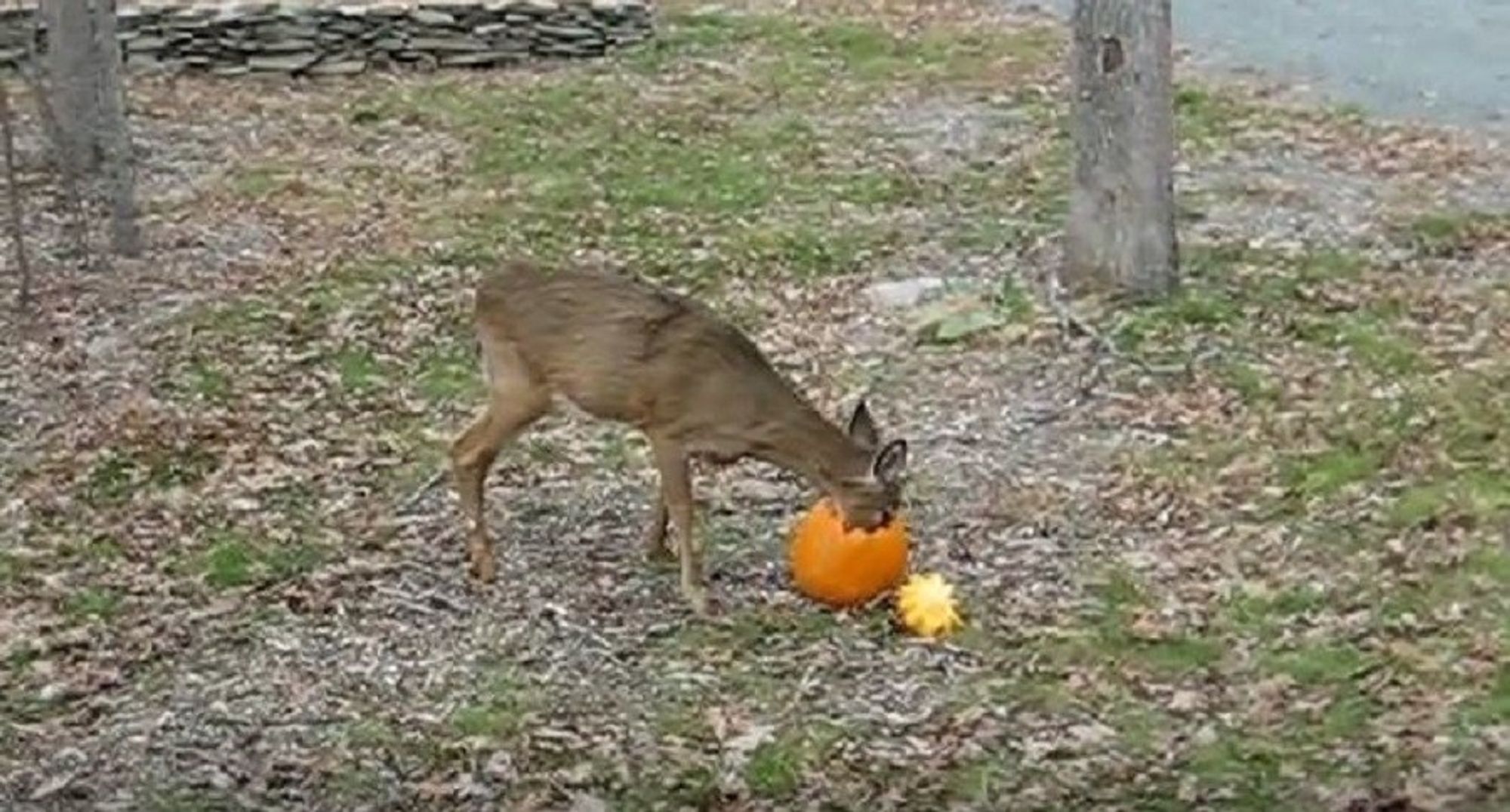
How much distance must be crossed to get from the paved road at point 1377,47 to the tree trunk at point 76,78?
20.8 ft

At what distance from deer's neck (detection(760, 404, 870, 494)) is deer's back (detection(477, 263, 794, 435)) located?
6 centimetres

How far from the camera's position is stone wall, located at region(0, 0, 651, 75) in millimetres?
16234

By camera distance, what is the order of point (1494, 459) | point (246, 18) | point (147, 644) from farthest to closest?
point (246, 18) < point (1494, 459) < point (147, 644)

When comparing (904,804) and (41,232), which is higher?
(904,804)

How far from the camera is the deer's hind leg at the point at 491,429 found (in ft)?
23.5

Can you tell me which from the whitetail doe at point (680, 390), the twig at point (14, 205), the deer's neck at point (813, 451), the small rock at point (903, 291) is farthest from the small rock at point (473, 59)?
the deer's neck at point (813, 451)

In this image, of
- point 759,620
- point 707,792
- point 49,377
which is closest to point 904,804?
point 707,792

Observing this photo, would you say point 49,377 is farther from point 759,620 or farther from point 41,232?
point 759,620

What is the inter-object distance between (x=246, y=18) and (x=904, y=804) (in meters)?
11.3

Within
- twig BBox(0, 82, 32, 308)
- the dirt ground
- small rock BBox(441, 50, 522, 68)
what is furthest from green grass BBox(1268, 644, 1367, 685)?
small rock BBox(441, 50, 522, 68)

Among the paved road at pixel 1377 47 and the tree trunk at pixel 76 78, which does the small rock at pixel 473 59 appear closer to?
the tree trunk at pixel 76 78

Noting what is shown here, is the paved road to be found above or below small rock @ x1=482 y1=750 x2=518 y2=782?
below

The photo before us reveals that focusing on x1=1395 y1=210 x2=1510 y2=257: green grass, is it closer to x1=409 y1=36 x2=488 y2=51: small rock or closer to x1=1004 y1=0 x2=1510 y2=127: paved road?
x1=1004 y1=0 x2=1510 y2=127: paved road

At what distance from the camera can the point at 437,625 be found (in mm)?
7062
